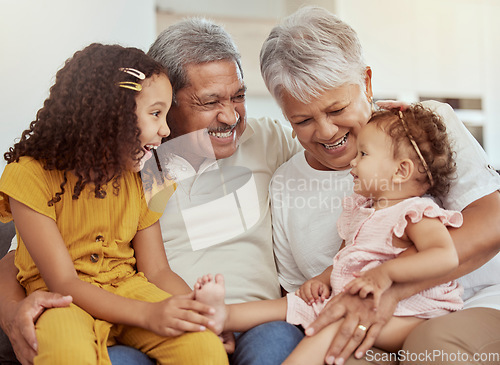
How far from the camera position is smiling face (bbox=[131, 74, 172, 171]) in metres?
1.22

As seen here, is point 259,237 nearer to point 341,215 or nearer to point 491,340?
point 341,215

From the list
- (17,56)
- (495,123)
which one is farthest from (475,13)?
(17,56)

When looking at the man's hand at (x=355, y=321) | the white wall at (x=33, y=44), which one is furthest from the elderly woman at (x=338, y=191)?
→ the white wall at (x=33, y=44)

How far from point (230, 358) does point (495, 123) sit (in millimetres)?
3983

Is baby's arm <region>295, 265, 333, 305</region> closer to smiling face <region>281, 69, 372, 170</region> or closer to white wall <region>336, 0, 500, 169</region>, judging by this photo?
smiling face <region>281, 69, 372, 170</region>

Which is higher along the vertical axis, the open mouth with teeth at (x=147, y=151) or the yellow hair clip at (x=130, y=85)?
the yellow hair clip at (x=130, y=85)

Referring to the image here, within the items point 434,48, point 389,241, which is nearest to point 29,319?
point 389,241

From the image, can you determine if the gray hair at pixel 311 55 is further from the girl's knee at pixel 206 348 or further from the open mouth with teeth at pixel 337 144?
the girl's knee at pixel 206 348

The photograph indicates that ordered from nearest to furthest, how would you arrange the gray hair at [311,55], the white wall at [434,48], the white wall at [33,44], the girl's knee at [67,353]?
the girl's knee at [67,353]
the gray hair at [311,55]
the white wall at [33,44]
the white wall at [434,48]

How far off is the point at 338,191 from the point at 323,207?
61 millimetres

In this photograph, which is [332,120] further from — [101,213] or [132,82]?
[101,213]

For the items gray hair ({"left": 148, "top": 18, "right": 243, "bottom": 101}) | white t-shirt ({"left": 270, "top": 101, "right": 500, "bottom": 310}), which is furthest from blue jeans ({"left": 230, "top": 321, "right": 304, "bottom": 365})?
gray hair ({"left": 148, "top": 18, "right": 243, "bottom": 101})

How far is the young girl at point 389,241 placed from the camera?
108 centimetres

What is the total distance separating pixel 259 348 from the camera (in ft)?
3.80
